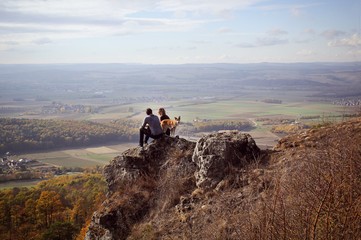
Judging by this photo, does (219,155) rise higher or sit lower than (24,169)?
higher

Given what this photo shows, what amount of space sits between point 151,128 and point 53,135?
71.1 meters

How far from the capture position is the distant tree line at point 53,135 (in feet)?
248

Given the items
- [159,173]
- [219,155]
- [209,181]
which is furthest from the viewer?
[159,173]

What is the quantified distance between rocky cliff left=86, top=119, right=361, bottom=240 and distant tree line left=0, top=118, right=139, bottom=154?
214 ft

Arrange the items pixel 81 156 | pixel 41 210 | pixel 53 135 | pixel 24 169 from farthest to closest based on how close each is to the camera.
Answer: pixel 53 135 → pixel 81 156 → pixel 24 169 → pixel 41 210

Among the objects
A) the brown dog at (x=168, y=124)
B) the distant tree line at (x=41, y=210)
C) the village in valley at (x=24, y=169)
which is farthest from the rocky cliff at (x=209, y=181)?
the village in valley at (x=24, y=169)

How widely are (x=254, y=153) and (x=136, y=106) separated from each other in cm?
11084

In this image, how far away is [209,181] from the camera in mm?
11070

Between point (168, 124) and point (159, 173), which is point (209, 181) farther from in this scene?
point (168, 124)

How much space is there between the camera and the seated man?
13641mm

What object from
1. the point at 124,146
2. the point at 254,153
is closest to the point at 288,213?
the point at 254,153

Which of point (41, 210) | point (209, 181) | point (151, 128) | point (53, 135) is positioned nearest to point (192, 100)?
point (53, 135)

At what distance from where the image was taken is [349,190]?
→ 17.1ft

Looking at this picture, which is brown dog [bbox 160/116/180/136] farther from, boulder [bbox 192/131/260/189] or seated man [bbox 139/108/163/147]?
boulder [bbox 192/131/260/189]
